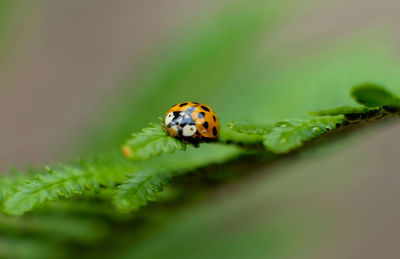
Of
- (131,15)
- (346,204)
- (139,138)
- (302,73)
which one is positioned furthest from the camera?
(131,15)

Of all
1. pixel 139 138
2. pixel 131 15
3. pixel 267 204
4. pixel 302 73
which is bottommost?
pixel 139 138

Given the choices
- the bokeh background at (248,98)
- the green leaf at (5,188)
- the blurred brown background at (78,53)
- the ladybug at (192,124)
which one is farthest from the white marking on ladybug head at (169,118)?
the blurred brown background at (78,53)

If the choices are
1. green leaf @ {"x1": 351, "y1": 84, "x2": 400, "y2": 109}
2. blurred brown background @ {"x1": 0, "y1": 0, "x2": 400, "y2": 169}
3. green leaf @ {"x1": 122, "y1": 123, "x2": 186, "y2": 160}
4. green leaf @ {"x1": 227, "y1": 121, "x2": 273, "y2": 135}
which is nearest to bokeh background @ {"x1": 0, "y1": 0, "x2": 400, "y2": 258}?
green leaf @ {"x1": 351, "y1": 84, "x2": 400, "y2": 109}

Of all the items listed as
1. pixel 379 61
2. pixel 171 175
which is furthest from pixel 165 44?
pixel 171 175

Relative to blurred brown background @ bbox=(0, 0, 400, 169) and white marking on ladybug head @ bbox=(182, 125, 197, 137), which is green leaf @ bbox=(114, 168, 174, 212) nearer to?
white marking on ladybug head @ bbox=(182, 125, 197, 137)

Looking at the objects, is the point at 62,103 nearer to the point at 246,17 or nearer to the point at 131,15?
the point at 131,15

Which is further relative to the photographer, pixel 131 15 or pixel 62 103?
pixel 131 15
